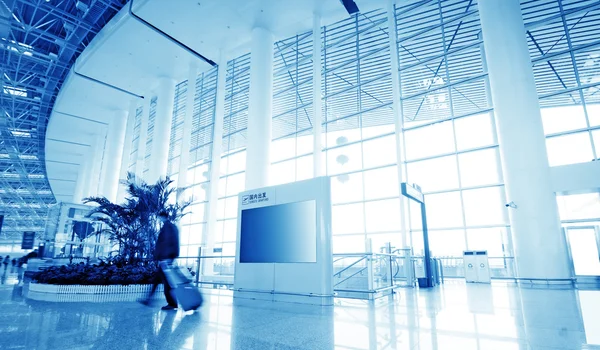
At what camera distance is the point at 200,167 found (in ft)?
74.9

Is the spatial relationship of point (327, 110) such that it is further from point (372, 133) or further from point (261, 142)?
point (261, 142)

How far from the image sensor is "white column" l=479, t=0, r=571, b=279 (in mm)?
8547

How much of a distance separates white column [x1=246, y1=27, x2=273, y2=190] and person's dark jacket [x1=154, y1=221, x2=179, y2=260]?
7763 millimetres

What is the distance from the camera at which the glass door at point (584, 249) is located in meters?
9.80

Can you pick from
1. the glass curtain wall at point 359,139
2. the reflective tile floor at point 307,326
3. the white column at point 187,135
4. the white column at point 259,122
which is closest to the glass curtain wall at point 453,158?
the glass curtain wall at point 359,139

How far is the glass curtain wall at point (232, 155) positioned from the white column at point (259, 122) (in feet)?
18.1

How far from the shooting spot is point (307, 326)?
381 centimetres

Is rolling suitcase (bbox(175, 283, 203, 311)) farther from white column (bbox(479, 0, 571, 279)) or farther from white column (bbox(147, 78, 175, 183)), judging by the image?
white column (bbox(147, 78, 175, 183))

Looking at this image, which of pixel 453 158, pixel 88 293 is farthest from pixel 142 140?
pixel 453 158

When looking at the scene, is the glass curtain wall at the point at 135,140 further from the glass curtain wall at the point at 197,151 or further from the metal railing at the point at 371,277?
the metal railing at the point at 371,277

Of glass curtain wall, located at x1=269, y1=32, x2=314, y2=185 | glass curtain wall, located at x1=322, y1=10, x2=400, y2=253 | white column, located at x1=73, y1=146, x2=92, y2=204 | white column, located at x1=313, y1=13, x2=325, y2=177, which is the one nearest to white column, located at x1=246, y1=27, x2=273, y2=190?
white column, located at x1=313, y1=13, x2=325, y2=177

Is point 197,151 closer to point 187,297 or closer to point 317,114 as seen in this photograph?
point 317,114

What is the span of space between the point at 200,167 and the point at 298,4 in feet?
43.1

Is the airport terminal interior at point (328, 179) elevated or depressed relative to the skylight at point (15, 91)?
depressed
